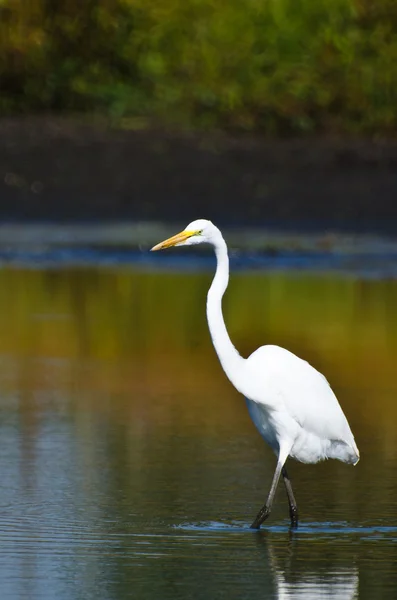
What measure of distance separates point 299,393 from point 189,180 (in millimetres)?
12892

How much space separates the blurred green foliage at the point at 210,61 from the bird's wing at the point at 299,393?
15.2m

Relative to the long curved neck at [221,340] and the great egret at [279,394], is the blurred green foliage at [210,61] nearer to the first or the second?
the great egret at [279,394]

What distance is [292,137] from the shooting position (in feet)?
74.6

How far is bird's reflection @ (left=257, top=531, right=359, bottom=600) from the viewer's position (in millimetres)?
6527


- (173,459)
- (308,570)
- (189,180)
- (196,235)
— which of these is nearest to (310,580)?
(308,570)

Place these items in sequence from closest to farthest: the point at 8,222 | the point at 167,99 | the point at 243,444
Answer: the point at 243,444
the point at 8,222
the point at 167,99

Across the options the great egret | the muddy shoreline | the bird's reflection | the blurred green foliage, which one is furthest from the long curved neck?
the blurred green foliage

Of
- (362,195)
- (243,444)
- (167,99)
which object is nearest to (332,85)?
(167,99)

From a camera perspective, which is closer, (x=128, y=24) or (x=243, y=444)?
(x=243, y=444)

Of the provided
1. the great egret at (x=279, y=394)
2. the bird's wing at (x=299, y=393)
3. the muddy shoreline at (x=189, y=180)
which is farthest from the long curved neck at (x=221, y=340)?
the muddy shoreline at (x=189, y=180)

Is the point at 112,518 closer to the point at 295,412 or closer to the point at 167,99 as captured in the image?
the point at 295,412

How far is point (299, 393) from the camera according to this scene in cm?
787

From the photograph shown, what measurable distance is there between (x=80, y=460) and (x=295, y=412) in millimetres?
1353

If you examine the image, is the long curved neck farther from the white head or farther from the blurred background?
the blurred background
